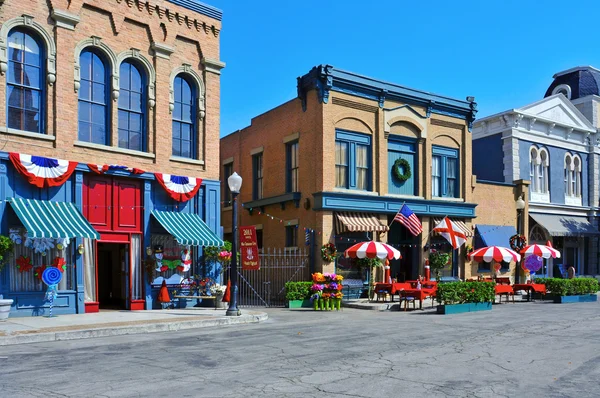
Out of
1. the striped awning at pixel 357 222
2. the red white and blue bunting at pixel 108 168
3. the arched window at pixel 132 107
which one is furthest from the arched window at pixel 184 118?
the striped awning at pixel 357 222

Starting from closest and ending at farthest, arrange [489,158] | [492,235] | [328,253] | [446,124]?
[328,253]
[446,124]
[492,235]
[489,158]

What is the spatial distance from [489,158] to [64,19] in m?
24.4

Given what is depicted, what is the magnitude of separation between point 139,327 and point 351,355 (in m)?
6.16

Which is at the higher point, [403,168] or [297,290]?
[403,168]

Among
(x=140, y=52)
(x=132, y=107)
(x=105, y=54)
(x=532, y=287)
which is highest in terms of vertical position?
(x=140, y=52)

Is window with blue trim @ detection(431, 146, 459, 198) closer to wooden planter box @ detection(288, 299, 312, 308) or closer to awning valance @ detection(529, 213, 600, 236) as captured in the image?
awning valance @ detection(529, 213, 600, 236)

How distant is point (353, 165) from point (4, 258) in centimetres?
1406

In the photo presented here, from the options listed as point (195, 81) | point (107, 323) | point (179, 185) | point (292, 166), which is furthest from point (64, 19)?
point (292, 166)

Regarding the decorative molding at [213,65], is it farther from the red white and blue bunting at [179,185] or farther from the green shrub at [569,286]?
the green shrub at [569,286]

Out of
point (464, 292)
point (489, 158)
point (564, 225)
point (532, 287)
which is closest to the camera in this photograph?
point (464, 292)

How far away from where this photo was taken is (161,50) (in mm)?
20672

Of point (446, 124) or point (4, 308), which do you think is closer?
point (4, 308)

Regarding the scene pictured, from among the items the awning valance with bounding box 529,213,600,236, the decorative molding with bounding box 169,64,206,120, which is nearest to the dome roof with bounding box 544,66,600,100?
the awning valance with bounding box 529,213,600,236

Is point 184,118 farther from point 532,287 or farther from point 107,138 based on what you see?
point 532,287
